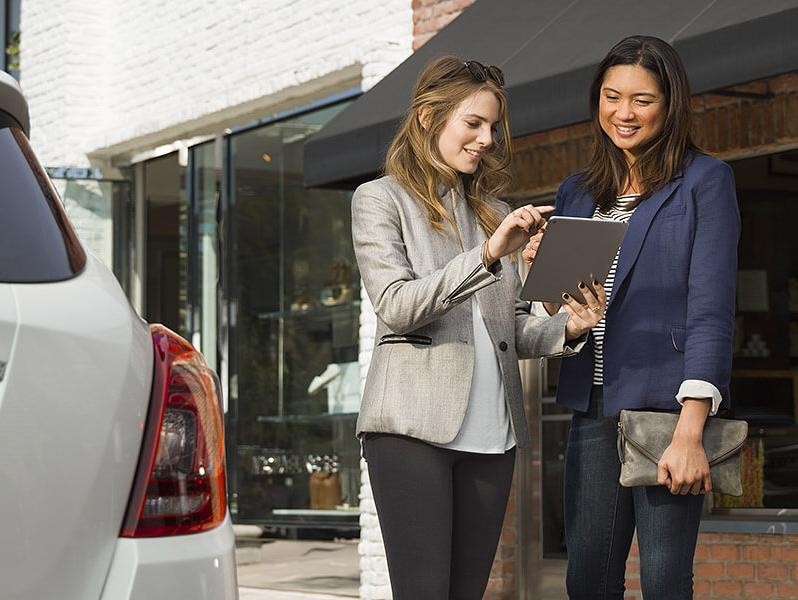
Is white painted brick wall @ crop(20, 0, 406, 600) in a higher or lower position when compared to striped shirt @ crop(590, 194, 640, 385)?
higher

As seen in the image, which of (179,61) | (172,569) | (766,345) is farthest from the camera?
(179,61)

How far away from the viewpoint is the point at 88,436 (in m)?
2.36

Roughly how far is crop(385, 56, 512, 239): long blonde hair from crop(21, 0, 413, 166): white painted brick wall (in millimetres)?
5335

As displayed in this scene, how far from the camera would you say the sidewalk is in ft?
32.4

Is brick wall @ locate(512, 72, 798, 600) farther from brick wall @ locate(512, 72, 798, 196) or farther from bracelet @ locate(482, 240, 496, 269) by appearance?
bracelet @ locate(482, 240, 496, 269)

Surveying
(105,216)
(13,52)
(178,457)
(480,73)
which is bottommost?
(178,457)

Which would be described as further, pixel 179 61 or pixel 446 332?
pixel 179 61

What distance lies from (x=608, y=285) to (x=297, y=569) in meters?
6.99

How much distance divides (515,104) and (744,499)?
2154 millimetres

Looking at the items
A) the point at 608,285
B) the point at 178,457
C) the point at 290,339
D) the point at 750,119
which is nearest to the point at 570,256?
the point at 608,285

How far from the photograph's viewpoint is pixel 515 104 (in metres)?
6.62

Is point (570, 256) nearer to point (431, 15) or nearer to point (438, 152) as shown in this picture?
point (438, 152)

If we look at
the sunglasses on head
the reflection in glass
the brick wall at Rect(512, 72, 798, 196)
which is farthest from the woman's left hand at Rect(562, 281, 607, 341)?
the reflection in glass

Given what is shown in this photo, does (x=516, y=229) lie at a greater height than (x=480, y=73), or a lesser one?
lesser
